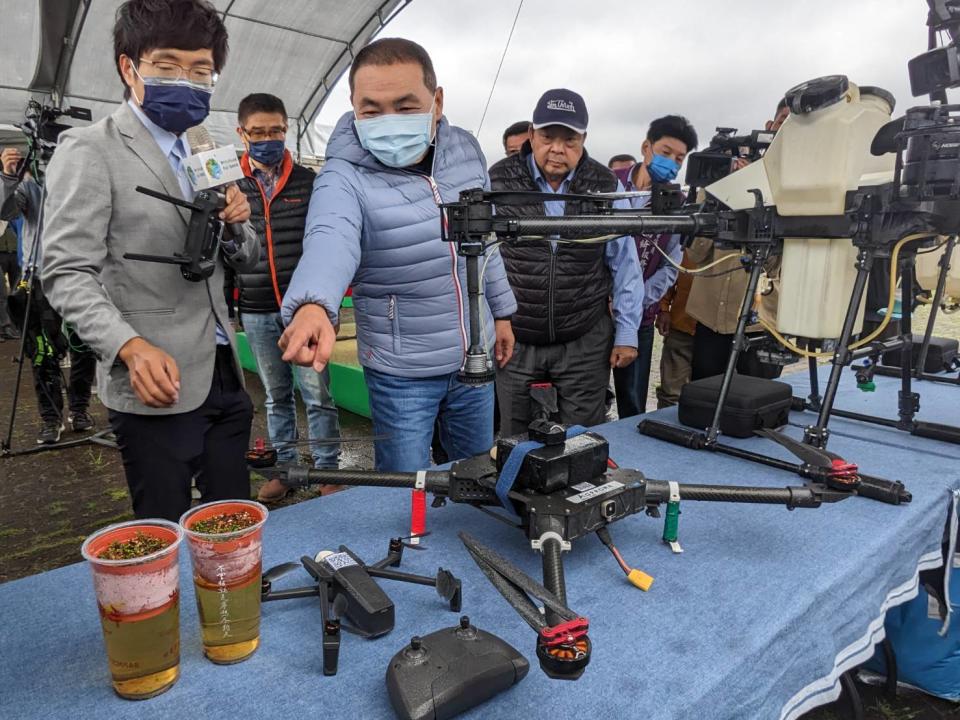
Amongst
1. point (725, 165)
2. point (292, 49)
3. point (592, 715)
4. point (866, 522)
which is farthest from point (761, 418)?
point (292, 49)

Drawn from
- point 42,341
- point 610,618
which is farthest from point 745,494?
point 42,341

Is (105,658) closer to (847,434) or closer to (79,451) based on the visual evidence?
(847,434)

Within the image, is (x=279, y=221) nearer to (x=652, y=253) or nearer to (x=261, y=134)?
(x=261, y=134)

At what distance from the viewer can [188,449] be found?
1.44m

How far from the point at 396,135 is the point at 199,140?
457 millimetres

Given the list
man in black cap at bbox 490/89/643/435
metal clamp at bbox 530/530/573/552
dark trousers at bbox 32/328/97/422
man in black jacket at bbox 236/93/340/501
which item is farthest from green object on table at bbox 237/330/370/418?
metal clamp at bbox 530/530/573/552

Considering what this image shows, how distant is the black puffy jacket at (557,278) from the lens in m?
2.29

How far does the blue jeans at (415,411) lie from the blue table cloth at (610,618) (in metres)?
0.27

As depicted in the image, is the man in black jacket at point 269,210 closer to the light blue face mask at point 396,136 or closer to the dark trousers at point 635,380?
the light blue face mask at point 396,136

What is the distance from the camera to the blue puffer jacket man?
1459mm

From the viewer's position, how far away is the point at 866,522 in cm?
128

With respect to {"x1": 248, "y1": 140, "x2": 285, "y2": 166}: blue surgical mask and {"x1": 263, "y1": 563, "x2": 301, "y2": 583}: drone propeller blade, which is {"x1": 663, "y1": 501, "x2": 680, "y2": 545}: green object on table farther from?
{"x1": 248, "y1": 140, "x2": 285, "y2": 166}: blue surgical mask

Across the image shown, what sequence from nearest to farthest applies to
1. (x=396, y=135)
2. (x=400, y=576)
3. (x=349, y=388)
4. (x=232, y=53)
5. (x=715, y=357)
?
(x=400, y=576), (x=396, y=135), (x=715, y=357), (x=349, y=388), (x=232, y=53)

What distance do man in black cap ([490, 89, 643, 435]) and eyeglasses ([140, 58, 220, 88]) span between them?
3.74 feet
